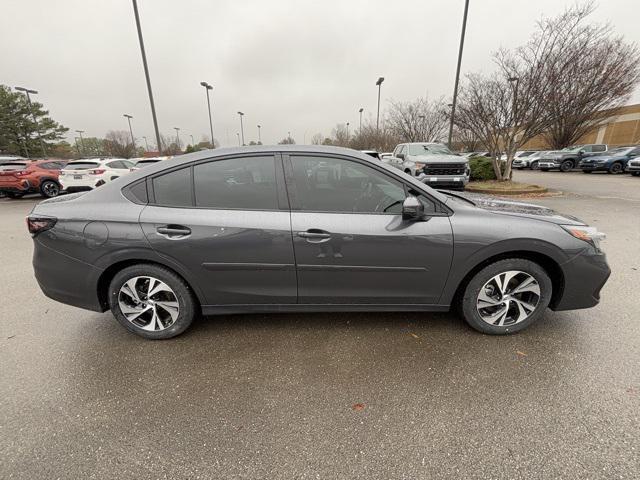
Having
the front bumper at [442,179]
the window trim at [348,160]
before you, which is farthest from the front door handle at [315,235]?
the front bumper at [442,179]

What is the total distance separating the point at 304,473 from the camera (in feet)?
5.21

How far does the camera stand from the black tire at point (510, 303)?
254 centimetres

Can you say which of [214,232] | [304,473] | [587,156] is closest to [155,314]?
[214,232]

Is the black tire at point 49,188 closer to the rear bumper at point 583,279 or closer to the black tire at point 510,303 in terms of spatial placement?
the black tire at point 510,303

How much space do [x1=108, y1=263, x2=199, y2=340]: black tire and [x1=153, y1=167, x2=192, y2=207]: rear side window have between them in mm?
558

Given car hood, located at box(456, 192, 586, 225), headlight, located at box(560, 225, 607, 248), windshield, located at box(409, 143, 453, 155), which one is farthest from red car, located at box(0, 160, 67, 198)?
headlight, located at box(560, 225, 607, 248)

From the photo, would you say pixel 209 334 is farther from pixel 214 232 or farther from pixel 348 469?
pixel 348 469

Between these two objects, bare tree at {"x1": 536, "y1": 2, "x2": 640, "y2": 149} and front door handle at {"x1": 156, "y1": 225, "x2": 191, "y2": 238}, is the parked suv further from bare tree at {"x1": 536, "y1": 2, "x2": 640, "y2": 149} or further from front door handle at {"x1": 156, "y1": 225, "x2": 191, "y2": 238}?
front door handle at {"x1": 156, "y1": 225, "x2": 191, "y2": 238}

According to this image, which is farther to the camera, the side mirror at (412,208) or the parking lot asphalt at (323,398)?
the side mirror at (412,208)

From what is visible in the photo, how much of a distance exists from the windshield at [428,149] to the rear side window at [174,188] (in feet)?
35.0

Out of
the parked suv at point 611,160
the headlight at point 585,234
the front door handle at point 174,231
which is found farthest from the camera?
the parked suv at point 611,160

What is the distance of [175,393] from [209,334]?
0.70 meters

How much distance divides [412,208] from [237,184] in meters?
1.41

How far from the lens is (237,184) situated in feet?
8.21
